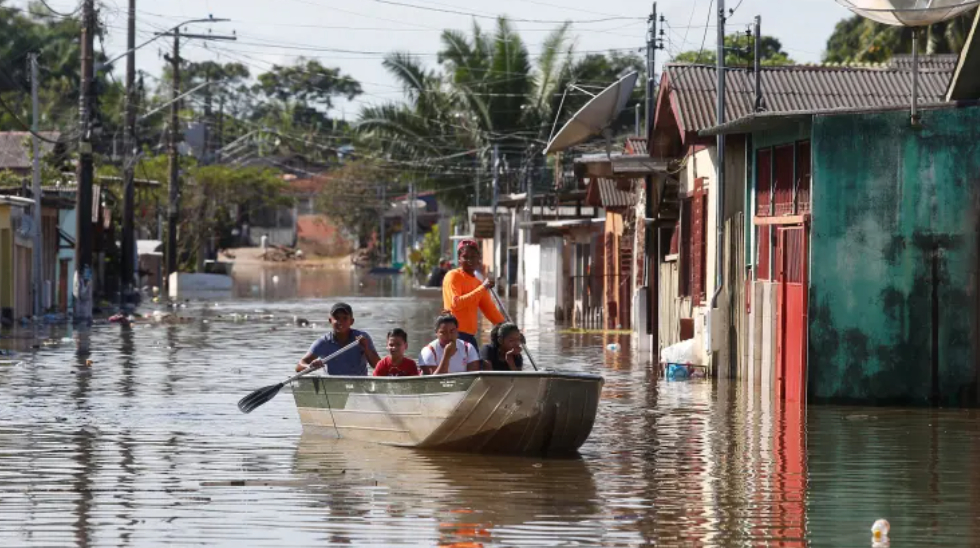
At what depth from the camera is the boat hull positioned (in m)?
15.1

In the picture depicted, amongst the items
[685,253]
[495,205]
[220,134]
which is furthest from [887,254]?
[220,134]

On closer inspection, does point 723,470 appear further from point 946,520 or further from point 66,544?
point 66,544

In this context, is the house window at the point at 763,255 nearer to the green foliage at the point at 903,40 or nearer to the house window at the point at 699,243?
the house window at the point at 699,243

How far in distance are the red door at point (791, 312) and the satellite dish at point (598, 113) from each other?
617cm

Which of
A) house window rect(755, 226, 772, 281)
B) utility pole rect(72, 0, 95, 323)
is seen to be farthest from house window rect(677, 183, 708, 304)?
utility pole rect(72, 0, 95, 323)

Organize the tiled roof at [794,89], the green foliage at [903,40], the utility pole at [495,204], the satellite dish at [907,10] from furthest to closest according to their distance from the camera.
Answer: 1. the utility pole at [495,204]
2. the green foliage at [903,40]
3. the tiled roof at [794,89]
4. the satellite dish at [907,10]

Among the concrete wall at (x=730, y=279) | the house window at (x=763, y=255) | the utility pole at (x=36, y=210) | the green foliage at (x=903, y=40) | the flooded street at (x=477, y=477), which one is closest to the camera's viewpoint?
the flooded street at (x=477, y=477)

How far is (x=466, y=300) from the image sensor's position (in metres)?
17.0

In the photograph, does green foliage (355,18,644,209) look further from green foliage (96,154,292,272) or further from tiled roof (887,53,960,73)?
tiled roof (887,53,960,73)

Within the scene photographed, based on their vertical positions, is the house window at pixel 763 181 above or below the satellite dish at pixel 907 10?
below

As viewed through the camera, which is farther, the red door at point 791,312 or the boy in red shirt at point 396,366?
the red door at point 791,312

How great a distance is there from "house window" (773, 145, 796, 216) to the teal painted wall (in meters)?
1.09

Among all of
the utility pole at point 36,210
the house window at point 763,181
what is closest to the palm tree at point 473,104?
the utility pole at point 36,210

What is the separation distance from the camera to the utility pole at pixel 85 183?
42.8 meters
